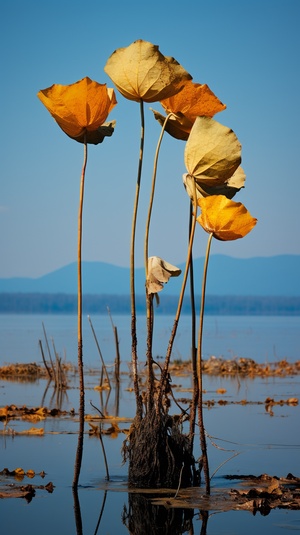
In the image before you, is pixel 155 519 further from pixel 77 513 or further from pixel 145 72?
pixel 145 72

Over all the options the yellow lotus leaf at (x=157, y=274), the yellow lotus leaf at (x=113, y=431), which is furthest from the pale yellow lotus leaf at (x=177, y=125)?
the yellow lotus leaf at (x=113, y=431)

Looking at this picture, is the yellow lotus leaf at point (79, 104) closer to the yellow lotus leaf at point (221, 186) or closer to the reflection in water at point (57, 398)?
the yellow lotus leaf at point (221, 186)

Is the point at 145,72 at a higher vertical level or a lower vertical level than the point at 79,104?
higher

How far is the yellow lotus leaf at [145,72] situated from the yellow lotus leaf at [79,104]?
0.14 metres

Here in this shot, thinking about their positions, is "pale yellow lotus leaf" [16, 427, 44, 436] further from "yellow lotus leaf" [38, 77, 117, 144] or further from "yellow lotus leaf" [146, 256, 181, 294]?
"yellow lotus leaf" [38, 77, 117, 144]

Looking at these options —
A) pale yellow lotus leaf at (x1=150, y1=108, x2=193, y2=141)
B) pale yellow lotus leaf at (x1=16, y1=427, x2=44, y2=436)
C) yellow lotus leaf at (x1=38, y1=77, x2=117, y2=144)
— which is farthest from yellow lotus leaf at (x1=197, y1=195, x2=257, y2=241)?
pale yellow lotus leaf at (x1=16, y1=427, x2=44, y2=436)

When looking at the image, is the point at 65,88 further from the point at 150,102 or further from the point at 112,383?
the point at 112,383

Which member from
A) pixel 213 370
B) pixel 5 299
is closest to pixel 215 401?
pixel 213 370

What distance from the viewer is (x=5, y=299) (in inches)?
6437

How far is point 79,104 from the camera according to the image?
5.70 m

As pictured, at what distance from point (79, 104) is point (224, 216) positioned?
3.64 ft

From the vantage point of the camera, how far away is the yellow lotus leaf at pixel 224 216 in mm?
5648

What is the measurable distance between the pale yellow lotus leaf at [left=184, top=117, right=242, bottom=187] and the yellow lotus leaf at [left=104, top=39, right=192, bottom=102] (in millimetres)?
287

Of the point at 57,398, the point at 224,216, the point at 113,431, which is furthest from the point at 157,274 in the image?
the point at 57,398
